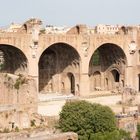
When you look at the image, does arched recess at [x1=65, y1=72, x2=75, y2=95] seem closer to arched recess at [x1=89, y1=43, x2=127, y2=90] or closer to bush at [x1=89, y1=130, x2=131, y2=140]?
arched recess at [x1=89, y1=43, x2=127, y2=90]

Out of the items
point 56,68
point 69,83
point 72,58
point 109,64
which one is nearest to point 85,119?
point 72,58

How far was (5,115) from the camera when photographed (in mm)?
31250

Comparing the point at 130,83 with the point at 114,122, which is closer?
the point at 114,122

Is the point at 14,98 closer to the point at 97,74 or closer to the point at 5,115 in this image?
the point at 5,115

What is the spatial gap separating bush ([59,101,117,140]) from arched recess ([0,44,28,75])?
1214cm

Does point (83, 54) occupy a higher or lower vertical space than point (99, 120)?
higher

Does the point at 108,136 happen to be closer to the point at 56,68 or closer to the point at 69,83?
the point at 56,68

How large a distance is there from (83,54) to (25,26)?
21.2 ft

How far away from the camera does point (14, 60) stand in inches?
1762

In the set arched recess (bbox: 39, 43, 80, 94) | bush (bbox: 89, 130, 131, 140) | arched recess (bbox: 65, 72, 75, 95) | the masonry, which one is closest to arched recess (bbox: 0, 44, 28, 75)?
the masonry

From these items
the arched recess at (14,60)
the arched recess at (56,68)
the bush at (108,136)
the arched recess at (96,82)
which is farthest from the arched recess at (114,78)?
the bush at (108,136)

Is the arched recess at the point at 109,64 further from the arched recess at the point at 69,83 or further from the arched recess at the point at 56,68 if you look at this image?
the arched recess at the point at 56,68

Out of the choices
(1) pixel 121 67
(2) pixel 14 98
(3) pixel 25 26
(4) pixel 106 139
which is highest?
(3) pixel 25 26

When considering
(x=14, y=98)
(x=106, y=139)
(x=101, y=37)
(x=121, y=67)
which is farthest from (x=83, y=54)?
(x=106, y=139)
